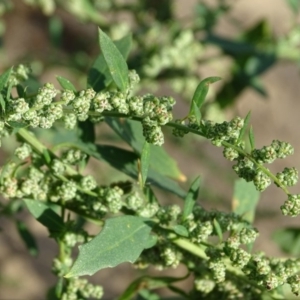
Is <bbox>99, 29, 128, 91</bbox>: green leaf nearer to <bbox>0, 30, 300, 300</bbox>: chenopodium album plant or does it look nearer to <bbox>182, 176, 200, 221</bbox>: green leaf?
<bbox>0, 30, 300, 300</bbox>: chenopodium album plant

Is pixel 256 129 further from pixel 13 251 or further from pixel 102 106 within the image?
pixel 102 106

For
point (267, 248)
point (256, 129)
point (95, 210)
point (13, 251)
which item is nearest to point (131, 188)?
point (95, 210)

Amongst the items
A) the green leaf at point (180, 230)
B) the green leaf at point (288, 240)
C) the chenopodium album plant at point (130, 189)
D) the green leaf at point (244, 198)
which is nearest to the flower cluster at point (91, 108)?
the chenopodium album plant at point (130, 189)

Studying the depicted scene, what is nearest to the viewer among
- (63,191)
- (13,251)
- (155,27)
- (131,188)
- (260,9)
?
(63,191)

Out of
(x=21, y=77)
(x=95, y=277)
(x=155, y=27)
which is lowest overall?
(x=95, y=277)

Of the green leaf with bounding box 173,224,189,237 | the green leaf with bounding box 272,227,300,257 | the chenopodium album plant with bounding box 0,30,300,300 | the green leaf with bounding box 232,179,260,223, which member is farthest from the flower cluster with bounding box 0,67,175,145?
the green leaf with bounding box 272,227,300,257

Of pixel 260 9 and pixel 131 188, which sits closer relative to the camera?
pixel 131 188

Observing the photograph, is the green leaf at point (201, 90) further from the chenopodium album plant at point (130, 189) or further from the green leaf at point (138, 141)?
the green leaf at point (138, 141)

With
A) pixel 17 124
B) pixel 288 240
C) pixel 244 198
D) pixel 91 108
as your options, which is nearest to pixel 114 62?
pixel 91 108
